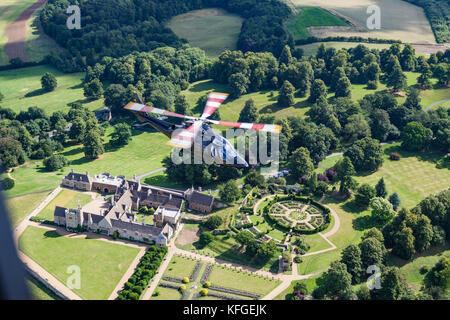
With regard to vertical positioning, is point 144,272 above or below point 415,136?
below

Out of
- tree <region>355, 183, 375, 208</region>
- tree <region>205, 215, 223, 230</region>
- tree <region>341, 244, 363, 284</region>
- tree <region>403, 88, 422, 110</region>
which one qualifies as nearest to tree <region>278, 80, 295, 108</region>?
tree <region>403, 88, 422, 110</region>

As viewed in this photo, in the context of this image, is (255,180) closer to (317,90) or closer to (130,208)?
(130,208)

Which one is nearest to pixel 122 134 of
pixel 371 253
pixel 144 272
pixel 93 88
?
pixel 93 88

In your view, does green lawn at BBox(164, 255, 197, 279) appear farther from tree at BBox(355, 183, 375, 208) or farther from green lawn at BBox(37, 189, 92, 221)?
tree at BBox(355, 183, 375, 208)

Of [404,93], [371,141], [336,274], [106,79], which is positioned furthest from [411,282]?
[106,79]

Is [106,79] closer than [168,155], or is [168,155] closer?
[168,155]

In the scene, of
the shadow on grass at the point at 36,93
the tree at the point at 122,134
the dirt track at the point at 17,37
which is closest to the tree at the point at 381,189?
the tree at the point at 122,134

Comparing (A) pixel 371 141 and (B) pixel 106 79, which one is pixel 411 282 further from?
(B) pixel 106 79
